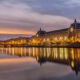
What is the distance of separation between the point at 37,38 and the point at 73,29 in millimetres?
52645

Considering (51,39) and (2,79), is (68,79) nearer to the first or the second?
(2,79)

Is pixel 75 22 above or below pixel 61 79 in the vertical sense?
above

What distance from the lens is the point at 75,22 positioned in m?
117

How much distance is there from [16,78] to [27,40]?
172195 millimetres

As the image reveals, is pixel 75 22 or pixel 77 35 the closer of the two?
pixel 77 35

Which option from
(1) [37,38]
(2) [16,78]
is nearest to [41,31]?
(1) [37,38]

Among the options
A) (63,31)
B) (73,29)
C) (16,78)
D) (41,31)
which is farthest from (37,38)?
(16,78)

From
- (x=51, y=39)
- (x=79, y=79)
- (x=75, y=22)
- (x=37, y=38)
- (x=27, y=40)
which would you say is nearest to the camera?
(x=79, y=79)

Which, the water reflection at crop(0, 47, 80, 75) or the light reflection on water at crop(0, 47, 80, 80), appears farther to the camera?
the water reflection at crop(0, 47, 80, 75)

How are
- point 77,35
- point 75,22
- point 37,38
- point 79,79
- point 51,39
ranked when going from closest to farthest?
point 79,79 → point 77,35 → point 75,22 → point 51,39 → point 37,38

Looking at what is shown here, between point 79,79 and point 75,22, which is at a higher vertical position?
point 75,22

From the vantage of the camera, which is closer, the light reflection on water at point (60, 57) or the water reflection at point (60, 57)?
the light reflection on water at point (60, 57)

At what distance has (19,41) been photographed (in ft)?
633

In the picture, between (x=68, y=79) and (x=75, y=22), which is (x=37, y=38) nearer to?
(x=75, y=22)
